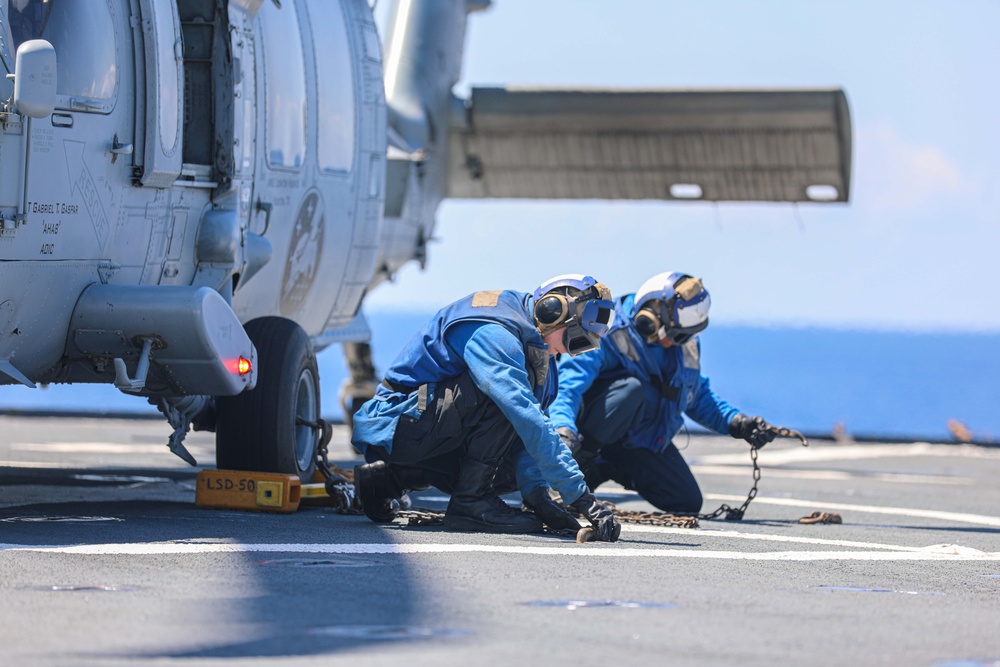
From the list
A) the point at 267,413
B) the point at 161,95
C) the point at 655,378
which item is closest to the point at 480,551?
the point at 267,413

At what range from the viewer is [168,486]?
10.8m

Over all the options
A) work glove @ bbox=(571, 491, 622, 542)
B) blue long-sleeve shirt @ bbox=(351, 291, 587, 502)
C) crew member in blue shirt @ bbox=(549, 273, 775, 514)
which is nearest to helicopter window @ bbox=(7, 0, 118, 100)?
blue long-sleeve shirt @ bbox=(351, 291, 587, 502)

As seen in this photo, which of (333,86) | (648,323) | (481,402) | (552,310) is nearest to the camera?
(552,310)

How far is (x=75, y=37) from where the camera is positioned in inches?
290

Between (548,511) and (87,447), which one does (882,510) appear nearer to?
(548,511)

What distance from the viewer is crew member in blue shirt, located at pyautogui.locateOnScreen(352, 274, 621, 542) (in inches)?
301

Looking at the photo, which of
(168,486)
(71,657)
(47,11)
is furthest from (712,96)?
(71,657)

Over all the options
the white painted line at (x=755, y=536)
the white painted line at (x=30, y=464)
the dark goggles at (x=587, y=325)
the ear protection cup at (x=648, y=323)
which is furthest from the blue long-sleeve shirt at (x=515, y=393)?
the white painted line at (x=30, y=464)

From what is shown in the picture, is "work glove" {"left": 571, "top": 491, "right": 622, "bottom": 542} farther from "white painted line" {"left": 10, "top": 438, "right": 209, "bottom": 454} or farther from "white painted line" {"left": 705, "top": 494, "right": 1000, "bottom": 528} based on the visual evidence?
"white painted line" {"left": 10, "top": 438, "right": 209, "bottom": 454}

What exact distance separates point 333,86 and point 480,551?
4680 mm

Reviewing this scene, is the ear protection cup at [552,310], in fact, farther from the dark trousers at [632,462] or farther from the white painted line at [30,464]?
the white painted line at [30,464]

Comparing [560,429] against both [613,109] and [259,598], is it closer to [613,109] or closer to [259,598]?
[259,598]

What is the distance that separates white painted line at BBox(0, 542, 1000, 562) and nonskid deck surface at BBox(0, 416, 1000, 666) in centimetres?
2

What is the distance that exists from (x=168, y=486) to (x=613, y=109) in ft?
22.6
